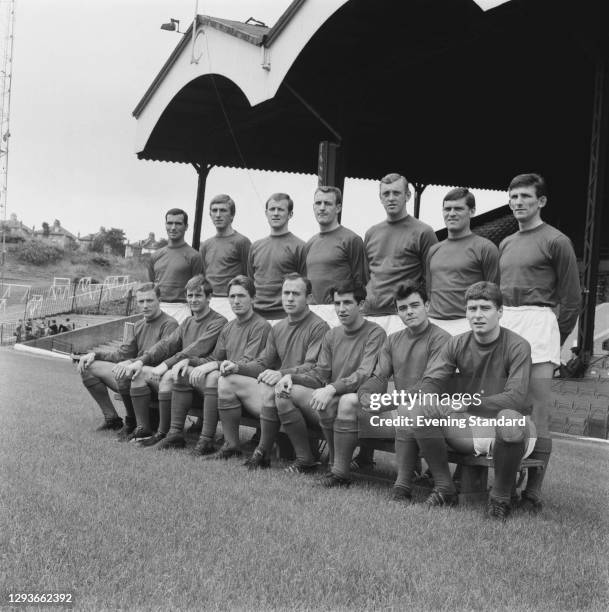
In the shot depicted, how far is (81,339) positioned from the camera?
25859 mm

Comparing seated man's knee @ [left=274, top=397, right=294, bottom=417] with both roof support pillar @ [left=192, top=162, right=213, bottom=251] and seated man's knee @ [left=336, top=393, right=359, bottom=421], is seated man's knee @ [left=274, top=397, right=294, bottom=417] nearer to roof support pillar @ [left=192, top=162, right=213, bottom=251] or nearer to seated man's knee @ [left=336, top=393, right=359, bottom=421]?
seated man's knee @ [left=336, top=393, right=359, bottom=421]

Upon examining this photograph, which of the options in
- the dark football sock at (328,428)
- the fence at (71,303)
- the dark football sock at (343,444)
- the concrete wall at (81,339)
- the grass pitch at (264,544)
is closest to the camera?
the grass pitch at (264,544)

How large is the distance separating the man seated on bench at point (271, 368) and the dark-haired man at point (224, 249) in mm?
1563

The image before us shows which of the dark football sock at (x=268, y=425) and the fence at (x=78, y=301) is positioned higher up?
the dark football sock at (x=268, y=425)

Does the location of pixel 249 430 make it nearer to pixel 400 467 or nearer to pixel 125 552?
pixel 400 467

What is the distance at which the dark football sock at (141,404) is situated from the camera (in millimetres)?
6551

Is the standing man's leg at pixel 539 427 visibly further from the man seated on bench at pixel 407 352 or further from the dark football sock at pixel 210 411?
the dark football sock at pixel 210 411

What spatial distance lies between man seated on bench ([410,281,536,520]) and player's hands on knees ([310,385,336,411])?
55 centimetres

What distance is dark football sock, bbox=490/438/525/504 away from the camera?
411 centimetres

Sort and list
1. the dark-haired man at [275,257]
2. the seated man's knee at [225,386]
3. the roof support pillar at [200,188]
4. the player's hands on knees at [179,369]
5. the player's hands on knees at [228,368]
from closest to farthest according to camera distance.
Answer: the player's hands on knees at [228,368]
the seated man's knee at [225,386]
the player's hands on knees at [179,369]
the dark-haired man at [275,257]
the roof support pillar at [200,188]

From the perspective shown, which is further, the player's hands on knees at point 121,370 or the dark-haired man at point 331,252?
the player's hands on knees at point 121,370

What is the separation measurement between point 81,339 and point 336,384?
22.4 metres

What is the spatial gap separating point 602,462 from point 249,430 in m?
3.40

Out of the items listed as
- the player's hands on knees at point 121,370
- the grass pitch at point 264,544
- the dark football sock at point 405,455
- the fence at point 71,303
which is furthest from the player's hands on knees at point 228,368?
the fence at point 71,303
